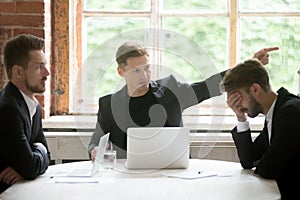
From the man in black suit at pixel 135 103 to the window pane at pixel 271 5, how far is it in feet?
2.68

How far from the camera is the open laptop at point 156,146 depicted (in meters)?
2.56

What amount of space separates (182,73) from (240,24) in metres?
0.50

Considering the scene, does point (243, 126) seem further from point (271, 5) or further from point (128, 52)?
point (271, 5)

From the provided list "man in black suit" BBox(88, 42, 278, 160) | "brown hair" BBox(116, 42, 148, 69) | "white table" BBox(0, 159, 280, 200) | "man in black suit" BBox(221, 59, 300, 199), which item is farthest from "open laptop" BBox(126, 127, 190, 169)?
"brown hair" BBox(116, 42, 148, 69)

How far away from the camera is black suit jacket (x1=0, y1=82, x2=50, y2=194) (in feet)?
7.89

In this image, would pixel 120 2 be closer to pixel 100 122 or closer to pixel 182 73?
pixel 182 73

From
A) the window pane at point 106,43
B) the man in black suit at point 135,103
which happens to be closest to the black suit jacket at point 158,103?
the man in black suit at point 135,103

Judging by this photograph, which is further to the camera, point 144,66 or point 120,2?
point 120,2

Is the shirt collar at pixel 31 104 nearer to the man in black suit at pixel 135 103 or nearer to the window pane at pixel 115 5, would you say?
the man in black suit at pixel 135 103

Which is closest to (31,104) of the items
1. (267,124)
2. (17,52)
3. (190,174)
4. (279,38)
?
(17,52)

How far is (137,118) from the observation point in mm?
3020

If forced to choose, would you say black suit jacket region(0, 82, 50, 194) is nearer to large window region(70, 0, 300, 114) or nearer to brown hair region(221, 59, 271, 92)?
brown hair region(221, 59, 271, 92)

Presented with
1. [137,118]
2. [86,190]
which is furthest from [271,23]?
[86,190]

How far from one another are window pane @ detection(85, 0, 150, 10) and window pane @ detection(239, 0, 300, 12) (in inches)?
26.4
